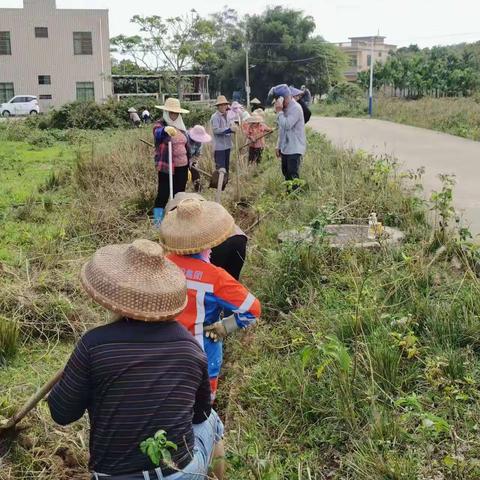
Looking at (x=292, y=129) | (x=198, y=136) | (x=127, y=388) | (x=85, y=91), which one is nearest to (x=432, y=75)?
(x=85, y=91)

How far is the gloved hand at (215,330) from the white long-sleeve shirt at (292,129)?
533 cm

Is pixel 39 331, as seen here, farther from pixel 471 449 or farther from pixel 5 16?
pixel 5 16

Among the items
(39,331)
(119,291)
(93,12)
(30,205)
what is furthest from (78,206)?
(93,12)

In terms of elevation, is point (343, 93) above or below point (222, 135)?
above

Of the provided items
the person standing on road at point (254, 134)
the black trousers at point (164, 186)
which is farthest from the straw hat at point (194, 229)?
Answer: the person standing on road at point (254, 134)

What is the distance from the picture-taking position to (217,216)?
304cm

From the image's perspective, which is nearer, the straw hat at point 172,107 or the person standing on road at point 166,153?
the person standing on road at point 166,153

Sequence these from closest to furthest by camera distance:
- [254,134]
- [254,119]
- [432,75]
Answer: [254,119]
[254,134]
[432,75]

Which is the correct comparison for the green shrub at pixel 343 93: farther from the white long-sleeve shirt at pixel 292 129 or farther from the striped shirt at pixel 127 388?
the striped shirt at pixel 127 388

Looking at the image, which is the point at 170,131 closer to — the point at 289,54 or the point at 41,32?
the point at 41,32

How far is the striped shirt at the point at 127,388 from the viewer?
6.79 feet

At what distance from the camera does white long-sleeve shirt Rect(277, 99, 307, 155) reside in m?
8.01

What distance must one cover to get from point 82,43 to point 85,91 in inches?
124

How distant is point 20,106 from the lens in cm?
4009
